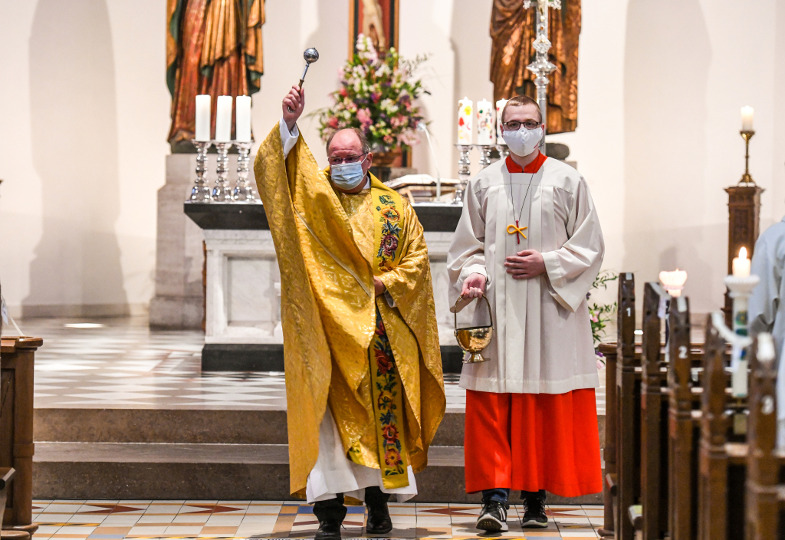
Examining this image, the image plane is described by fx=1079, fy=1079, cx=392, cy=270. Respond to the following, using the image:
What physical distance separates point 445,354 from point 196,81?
4121 millimetres

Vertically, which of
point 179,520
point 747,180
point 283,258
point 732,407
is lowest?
point 179,520

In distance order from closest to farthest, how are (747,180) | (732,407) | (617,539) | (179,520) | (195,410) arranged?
1. (732,407)
2. (617,539)
3. (179,520)
4. (195,410)
5. (747,180)

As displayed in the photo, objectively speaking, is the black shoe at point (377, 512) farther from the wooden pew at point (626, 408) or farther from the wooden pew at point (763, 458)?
the wooden pew at point (763, 458)

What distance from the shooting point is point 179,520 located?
174 inches

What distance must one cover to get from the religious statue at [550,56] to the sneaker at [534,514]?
5528 millimetres

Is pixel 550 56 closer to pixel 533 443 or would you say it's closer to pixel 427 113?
pixel 427 113

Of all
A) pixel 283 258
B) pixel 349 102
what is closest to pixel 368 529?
pixel 283 258

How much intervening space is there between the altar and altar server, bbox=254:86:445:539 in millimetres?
2423

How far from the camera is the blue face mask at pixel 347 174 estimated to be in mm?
4039

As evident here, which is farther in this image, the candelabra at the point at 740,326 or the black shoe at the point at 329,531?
the black shoe at the point at 329,531

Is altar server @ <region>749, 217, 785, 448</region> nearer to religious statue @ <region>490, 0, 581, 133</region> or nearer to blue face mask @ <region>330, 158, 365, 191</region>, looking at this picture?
blue face mask @ <region>330, 158, 365, 191</region>

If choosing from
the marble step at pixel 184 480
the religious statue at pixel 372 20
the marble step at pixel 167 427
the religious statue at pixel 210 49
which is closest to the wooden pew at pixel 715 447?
the marble step at pixel 184 480

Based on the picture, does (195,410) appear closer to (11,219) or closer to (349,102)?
(349,102)

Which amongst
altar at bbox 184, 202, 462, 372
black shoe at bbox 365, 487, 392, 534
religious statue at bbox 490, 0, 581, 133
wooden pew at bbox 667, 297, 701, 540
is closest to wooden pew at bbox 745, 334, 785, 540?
wooden pew at bbox 667, 297, 701, 540
